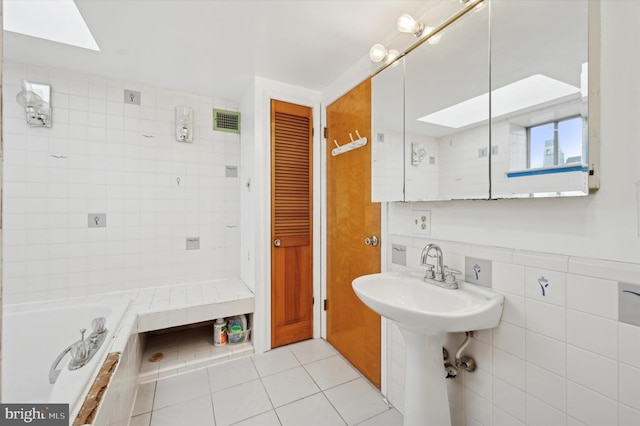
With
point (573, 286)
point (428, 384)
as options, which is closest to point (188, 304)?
point (428, 384)

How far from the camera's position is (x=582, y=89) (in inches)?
34.9

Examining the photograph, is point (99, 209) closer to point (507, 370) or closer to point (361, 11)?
point (361, 11)

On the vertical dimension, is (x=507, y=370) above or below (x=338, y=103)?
below

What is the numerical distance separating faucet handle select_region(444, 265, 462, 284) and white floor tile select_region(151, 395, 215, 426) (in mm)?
1446

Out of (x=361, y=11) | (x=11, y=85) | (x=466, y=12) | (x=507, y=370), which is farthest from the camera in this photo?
(x=11, y=85)

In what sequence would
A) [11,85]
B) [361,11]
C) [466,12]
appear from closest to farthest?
1. [466,12]
2. [361,11]
3. [11,85]

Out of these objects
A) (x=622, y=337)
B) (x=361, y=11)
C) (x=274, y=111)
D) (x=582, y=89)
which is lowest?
(x=622, y=337)

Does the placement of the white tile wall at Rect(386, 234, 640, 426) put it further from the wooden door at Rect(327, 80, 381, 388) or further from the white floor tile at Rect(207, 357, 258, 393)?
the white floor tile at Rect(207, 357, 258, 393)

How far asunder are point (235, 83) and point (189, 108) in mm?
497

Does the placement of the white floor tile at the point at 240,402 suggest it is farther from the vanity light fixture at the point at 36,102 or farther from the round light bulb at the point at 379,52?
the vanity light fixture at the point at 36,102

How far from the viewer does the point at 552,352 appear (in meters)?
0.98

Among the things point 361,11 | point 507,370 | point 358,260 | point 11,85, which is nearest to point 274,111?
point 361,11

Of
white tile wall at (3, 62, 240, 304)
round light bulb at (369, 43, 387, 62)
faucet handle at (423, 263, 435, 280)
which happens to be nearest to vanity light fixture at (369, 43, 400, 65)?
round light bulb at (369, 43, 387, 62)

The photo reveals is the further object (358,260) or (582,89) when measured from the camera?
(358,260)
